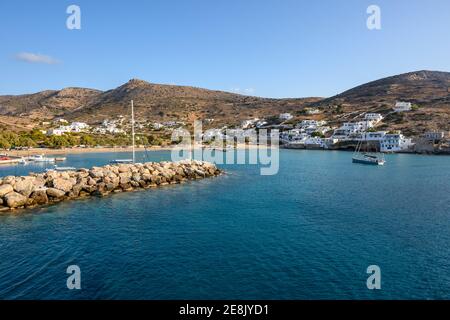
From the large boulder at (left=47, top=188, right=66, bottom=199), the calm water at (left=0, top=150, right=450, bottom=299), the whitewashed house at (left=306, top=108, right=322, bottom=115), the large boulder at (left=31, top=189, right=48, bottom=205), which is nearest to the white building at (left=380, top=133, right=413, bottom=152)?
the calm water at (left=0, top=150, right=450, bottom=299)

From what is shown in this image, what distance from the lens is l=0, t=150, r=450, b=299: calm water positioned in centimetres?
1490

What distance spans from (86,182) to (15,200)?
823cm

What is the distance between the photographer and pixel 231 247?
65.7ft

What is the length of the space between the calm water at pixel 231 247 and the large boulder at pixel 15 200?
2692 millimetres

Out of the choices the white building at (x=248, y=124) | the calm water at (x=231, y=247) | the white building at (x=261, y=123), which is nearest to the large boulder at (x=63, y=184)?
the calm water at (x=231, y=247)

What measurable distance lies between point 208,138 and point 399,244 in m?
119

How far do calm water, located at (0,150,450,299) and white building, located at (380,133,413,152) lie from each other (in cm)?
7368

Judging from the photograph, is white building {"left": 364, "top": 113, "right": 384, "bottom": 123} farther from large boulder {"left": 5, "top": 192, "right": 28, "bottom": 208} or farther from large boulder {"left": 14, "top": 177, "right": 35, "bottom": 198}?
large boulder {"left": 5, "top": 192, "right": 28, "bottom": 208}

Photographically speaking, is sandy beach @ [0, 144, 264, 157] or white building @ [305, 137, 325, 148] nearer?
sandy beach @ [0, 144, 264, 157]

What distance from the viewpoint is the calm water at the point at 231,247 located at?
48.9ft

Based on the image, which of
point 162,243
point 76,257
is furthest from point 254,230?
point 76,257

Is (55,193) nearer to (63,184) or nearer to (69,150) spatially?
(63,184)
